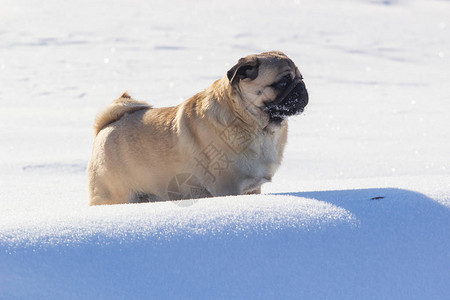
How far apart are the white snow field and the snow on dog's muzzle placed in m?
0.49

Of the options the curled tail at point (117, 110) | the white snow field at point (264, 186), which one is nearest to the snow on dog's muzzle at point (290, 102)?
the white snow field at point (264, 186)

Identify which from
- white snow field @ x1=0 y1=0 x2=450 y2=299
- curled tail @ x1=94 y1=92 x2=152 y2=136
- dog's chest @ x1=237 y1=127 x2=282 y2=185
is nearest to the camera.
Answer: white snow field @ x1=0 y1=0 x2=450 y2=299

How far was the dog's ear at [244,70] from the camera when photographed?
326cm

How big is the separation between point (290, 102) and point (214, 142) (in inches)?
18.0

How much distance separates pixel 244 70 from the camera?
3.29m

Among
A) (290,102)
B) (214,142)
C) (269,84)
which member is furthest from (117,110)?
(290,102)

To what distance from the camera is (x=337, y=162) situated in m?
5.63

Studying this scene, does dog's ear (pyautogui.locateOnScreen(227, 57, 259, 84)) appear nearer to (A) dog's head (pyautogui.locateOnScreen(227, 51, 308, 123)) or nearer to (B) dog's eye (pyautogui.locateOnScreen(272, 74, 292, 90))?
(A) dog's head (pyautogui.locateOnScreen(227, 51, 308, 123))

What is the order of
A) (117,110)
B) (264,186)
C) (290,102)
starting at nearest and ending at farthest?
(290,102) < (117,110) < (264,186)

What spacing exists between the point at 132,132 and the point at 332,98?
5.89 meters

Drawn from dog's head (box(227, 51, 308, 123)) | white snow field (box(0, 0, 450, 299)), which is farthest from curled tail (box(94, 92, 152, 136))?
dog's head (box(227, 51, 308, 123))

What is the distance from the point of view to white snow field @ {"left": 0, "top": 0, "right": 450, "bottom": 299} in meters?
1.93

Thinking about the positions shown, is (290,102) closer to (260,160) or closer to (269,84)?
(269,84)

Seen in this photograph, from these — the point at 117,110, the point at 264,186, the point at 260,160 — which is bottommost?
the point at 264,186
